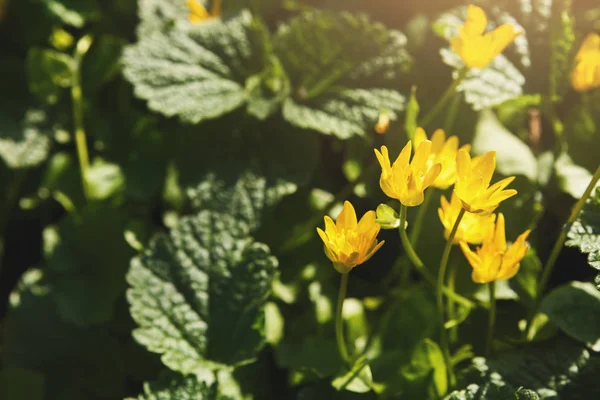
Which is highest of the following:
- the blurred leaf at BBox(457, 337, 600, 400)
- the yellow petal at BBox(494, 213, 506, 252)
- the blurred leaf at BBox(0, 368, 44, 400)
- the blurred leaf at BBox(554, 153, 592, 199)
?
the blurred leaf at BBox(554, 153, 592, 199)

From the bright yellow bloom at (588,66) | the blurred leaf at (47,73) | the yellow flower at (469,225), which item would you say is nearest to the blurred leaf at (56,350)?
the blurred leaf at (47,73)

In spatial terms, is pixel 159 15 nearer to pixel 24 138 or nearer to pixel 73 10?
pixel 73 10

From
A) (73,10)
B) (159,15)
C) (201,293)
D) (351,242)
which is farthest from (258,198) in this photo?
(73,10)

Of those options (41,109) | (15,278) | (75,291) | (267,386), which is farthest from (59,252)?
(267,386)

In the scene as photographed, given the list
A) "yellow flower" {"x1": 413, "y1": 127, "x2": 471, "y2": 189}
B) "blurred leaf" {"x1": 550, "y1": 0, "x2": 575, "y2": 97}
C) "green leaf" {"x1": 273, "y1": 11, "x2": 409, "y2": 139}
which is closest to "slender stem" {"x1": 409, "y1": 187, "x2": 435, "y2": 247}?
"yellow flower" {"x1": 413, "y1": 127, "x2": 471, "y2": 189}

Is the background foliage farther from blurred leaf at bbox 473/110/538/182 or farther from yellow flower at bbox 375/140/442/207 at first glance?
yellow flower at bbox 375/140/442/207

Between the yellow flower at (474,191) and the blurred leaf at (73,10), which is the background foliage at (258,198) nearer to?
the blurred leaf at (73,10)

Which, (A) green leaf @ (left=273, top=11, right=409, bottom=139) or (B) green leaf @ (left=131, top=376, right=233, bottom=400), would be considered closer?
(B) green leaf @ (left=131, top=376, right=233, bottom=400)
